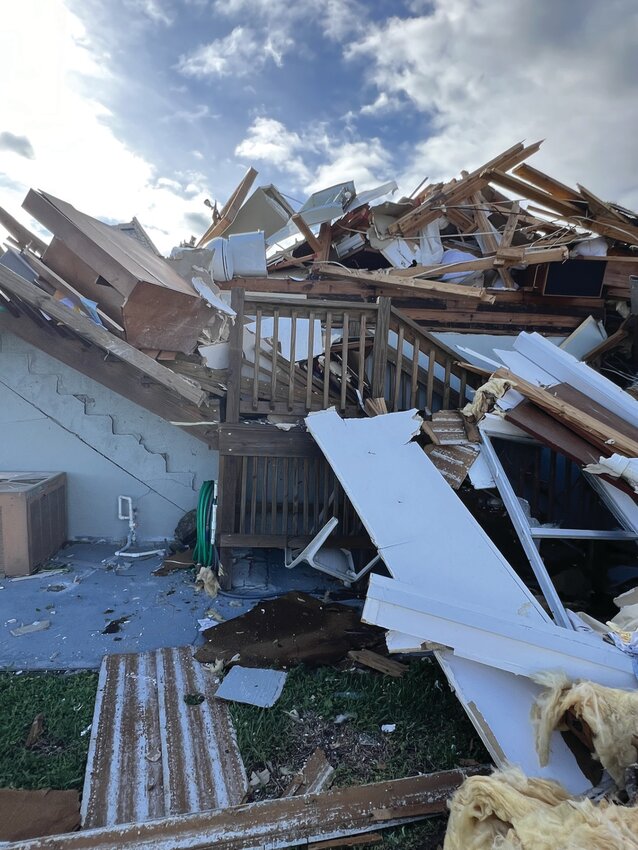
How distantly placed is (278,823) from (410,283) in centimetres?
523

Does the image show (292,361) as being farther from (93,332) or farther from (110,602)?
(110,602)

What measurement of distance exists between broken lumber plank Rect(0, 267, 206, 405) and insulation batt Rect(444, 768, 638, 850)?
361 centimetres

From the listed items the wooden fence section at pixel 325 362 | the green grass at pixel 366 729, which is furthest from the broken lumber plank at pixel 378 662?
the wooden fence section at pixel 325 362

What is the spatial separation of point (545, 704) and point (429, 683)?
1.18 meters

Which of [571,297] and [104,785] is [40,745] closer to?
[104,785]

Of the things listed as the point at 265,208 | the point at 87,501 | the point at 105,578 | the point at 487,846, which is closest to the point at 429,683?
the point at 487,846

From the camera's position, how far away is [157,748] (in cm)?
284

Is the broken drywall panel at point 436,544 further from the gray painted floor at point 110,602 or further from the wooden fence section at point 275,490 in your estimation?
the gray painted floor at point 110,602

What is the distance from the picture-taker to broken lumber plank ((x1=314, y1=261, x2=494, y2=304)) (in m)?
5.87

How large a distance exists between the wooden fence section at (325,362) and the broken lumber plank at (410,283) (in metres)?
1.01

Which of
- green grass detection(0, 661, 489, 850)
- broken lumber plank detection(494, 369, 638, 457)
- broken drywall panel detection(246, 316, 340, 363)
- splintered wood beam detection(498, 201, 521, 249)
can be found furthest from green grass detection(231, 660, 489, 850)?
splintered wood beam detection(498, 201, 521, 249)

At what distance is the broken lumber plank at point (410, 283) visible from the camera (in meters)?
5.87

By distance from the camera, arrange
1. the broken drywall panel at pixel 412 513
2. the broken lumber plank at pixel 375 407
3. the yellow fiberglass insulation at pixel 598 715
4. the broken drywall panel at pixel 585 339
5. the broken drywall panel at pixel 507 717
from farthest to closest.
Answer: the broken drywall panel at pixel 585 339
the broken lumber plank at pixel 375 407
the broken drywall panel at pixel 412 513
the broken drywall panel at pixel 507 717
the yellow fiberglass insulation at pixel 598 715

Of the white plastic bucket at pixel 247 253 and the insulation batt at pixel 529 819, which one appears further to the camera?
the white plastic bucket at pixel 247 253
